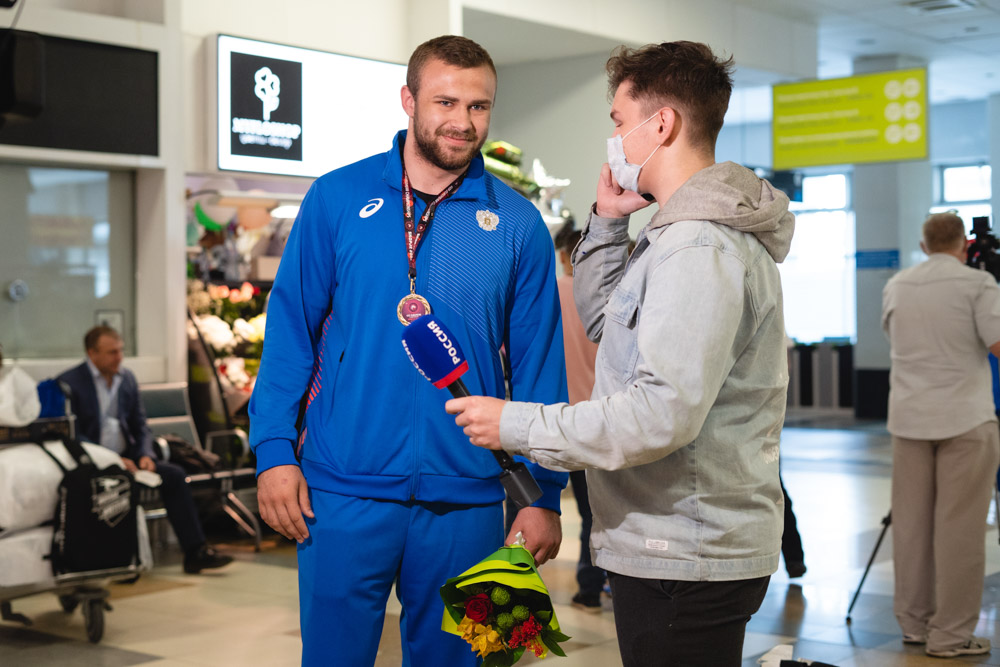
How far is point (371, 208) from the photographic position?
2.37m

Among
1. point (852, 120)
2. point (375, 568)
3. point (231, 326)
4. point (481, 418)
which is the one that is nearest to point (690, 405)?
point (481, 418)

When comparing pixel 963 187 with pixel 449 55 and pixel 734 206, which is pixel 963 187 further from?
pixel 734 206

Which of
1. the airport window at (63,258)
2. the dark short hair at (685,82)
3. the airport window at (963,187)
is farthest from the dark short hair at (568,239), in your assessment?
the airport window at (963,187)

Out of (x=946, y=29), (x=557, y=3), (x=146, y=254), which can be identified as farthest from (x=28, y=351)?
(x=946, y=29)

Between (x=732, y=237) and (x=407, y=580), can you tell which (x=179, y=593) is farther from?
(x=732, y=237)

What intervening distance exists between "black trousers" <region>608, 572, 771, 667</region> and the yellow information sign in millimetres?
10326

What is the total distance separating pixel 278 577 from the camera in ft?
21.4

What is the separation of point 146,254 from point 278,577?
8.61 ft

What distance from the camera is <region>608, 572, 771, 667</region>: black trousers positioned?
6.09 feet

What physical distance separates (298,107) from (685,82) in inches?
264

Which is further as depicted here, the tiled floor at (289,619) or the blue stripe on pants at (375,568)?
the tiled floor at (289,619)

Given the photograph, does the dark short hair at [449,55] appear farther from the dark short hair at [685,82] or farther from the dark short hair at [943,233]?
the dark short hair at [943,233]

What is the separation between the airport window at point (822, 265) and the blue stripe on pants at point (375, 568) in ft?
55.2

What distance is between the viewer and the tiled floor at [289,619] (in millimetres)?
4828
